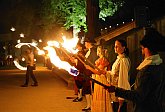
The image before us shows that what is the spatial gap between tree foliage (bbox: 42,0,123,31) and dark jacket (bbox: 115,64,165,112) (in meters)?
18.9

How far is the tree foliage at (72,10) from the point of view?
76.1 ft

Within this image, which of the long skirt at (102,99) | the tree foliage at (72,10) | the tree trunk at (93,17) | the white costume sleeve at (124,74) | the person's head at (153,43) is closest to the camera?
the person's head at (153,43)

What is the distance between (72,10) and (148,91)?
20519mm

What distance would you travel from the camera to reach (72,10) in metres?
24.3

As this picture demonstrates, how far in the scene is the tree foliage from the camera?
2319 centimetres

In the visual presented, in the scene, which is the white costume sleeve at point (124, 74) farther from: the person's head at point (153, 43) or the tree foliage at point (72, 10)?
the tree foliage at point (72, 10)

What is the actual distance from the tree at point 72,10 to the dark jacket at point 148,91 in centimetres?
1891

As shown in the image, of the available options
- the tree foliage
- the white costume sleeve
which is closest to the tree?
the tree foliage

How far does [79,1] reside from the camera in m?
23.0

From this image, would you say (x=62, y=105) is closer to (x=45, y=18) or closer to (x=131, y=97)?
(x=131, y=97)

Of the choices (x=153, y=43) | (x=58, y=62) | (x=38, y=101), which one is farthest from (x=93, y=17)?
(x=153, y=43)

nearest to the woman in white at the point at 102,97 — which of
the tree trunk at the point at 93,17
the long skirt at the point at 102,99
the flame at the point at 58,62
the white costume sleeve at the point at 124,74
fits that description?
the long skirt at the point at 102,99

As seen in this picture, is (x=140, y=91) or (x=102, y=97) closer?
(x=140, y=91)

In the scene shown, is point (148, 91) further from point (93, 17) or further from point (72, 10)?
point (72, 10)
